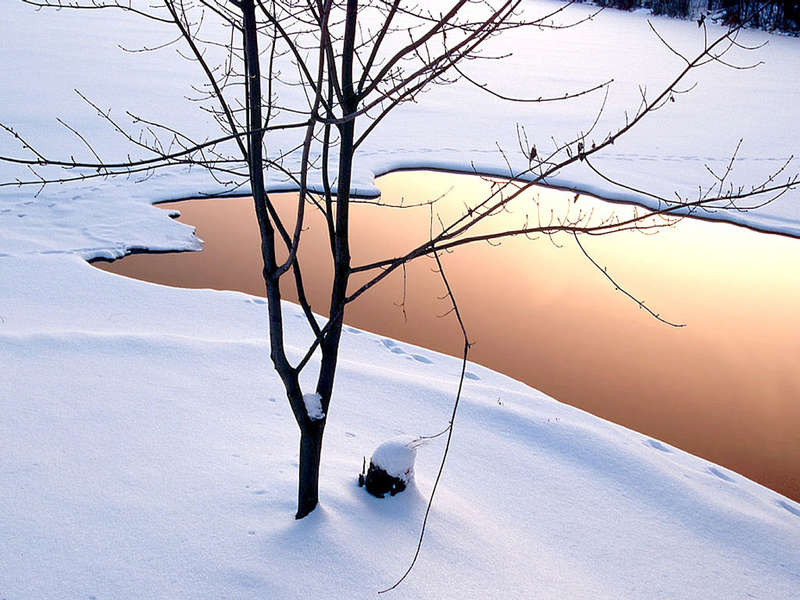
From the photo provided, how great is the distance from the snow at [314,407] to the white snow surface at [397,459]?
0.34 meters

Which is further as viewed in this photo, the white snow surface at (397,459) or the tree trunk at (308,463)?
the white snow surface at (397,459)

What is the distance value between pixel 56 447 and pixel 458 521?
1396mm

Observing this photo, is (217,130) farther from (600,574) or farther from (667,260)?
(600,574)

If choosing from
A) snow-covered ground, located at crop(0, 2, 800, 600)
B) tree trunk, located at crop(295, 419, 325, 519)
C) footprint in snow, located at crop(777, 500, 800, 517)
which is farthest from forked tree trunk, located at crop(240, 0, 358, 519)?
footprint in snow, located at crop(777, 500, 800, 517)

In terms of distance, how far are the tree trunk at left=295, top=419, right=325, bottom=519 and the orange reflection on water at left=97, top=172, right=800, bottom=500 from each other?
2462mm

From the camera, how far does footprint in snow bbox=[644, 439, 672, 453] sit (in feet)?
12.4

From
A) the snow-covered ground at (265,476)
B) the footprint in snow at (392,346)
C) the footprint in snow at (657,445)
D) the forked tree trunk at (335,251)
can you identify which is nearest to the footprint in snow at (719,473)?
the snow-covered ground at (265,476)

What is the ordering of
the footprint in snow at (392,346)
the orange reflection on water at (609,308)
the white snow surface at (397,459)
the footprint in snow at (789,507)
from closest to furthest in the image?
the white snow surface at (397,459) < the footprint in snow at (789,507) < the orange reflection on water at (609,308) < the footprint in snow at (392,346)

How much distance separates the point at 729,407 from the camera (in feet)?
14.6

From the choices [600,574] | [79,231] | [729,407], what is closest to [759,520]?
[600,574]

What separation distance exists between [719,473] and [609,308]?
2.23 metres

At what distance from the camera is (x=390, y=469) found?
96.2 inches

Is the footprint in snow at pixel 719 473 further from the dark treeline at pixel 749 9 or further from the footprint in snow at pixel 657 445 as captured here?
the dark treeline at pixel 749 9

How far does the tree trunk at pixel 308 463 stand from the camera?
2.18 m
